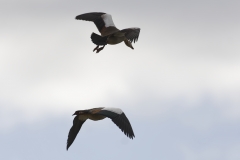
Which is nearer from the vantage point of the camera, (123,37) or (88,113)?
(88,113)

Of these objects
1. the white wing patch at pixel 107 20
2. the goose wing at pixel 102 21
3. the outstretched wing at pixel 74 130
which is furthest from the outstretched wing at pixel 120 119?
the white wing patch at pixel 107 20

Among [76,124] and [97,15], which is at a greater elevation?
[97,15]

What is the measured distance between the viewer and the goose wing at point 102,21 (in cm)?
2736

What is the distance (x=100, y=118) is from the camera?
25.1 m

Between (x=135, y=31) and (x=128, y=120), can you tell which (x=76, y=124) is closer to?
(x=128, y=120)

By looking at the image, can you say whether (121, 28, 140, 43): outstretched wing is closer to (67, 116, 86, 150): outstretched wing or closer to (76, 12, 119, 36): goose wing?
(76, 12, 119, 36): goose wing

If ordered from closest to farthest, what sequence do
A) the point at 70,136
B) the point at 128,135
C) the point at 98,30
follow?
1. the point at 128,135
2. the point at 70,136
3. the point at 98,30

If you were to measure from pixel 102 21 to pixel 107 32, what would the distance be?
1.62 m

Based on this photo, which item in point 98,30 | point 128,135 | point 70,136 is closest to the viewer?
point 128,135

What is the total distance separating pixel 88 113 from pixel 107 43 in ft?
9.33

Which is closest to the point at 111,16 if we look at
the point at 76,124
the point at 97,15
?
the point at 97,15

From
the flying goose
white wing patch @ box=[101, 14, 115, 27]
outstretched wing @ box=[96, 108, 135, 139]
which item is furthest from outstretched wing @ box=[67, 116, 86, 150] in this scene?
white wing patch @ box=[101, 14, 115, 27]

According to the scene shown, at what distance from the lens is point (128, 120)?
24.5 m

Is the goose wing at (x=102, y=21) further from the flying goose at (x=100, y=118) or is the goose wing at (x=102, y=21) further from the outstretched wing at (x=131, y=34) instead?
the flying goose at (x=100, y=118)
